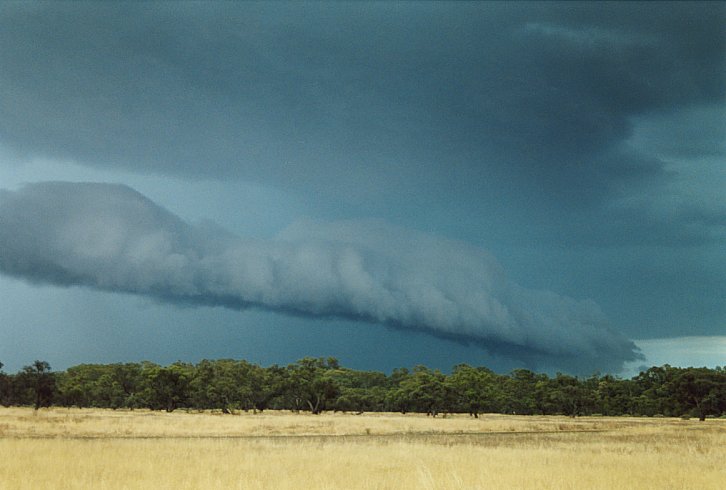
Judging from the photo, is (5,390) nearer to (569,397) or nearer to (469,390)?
(469,390)

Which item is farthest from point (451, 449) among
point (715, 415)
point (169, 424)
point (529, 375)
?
point (529, 375)

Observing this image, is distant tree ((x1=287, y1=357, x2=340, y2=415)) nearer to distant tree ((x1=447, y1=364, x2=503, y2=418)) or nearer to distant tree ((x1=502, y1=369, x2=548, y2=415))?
distant tree ((x1=447, y1=364, x2=503, y2=418))

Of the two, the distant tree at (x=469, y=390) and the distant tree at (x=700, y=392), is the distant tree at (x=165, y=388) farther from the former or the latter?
the distant tree at (x=700, y=392)

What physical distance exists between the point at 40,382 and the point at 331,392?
45.5 meters

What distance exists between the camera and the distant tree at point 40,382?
94.4 metres

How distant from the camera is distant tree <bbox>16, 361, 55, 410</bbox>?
Answer: 94.4 metres

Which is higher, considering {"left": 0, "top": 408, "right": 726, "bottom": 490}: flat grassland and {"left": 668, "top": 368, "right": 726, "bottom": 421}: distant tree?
{"left": 668, "top": 368, "right": 726, "bottom": 421}: distant tree

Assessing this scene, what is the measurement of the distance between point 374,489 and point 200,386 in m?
92.2

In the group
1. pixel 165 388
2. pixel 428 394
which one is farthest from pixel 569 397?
pixel 165 388

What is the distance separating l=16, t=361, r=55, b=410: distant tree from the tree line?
142 millimetres

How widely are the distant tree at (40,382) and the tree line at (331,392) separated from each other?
142mm

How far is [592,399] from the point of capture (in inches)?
4616

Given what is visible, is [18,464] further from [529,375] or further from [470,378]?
[529,375]

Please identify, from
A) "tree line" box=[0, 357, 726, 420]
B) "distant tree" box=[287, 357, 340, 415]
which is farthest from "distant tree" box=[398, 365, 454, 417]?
"distant tree" box=[287, 357, 340, 415]
